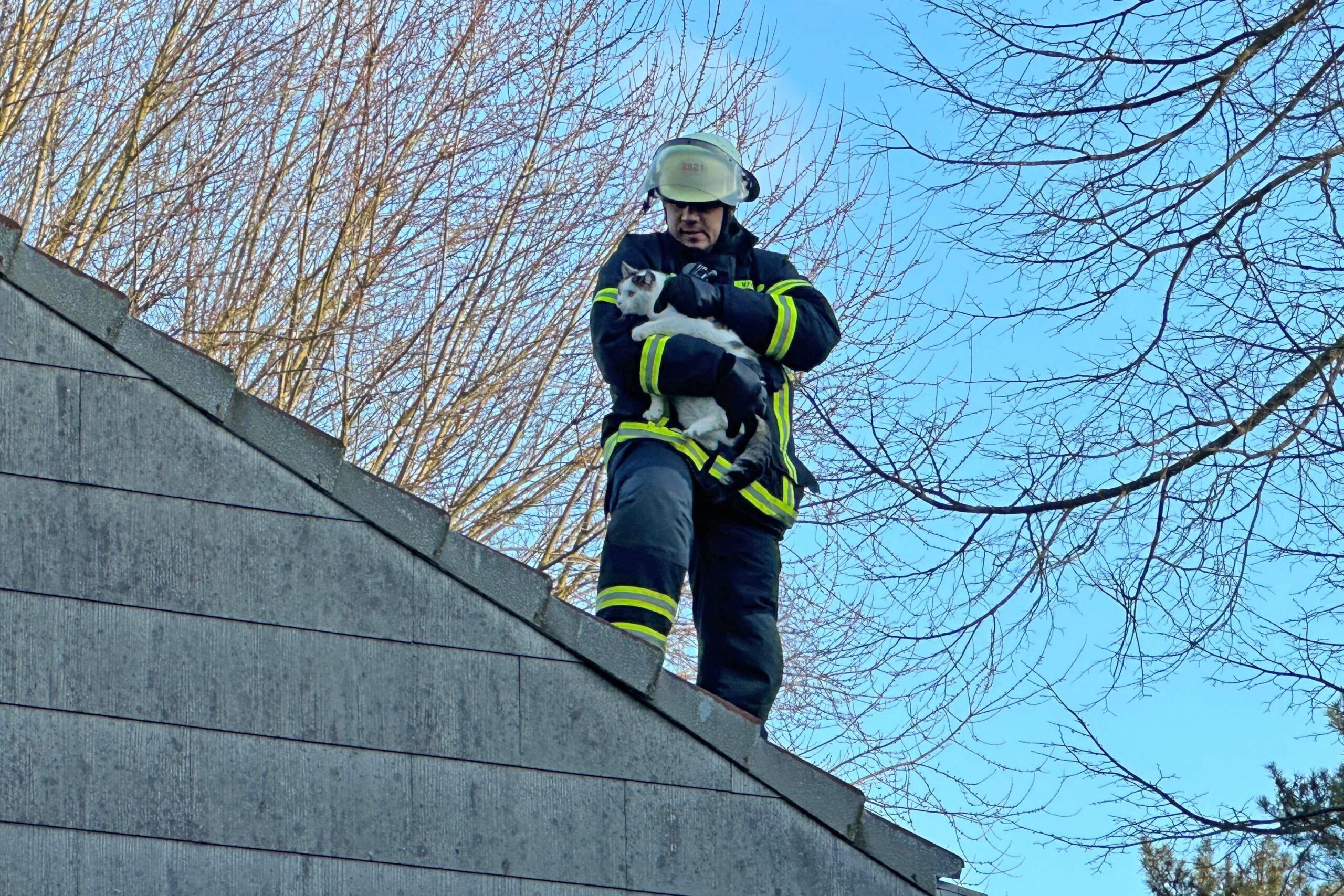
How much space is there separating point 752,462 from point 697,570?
0.37 meters

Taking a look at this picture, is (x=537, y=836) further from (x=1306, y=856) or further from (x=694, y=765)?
(x=1306, y=856)

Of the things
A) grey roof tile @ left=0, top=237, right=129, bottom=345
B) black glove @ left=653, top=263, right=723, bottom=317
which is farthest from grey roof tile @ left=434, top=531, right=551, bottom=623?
black glove @ left=653, top=263, right=723, bottom=317

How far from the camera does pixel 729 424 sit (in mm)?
4578

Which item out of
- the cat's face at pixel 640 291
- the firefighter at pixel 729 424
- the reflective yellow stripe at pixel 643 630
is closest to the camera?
the reflective yellow stripe at pixel 643 630

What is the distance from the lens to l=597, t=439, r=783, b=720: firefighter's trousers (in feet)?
13.9

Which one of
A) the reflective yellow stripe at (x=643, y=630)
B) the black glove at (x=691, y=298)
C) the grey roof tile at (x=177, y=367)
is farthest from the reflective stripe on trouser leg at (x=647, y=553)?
the grey roof tile at (x=177, y=367)

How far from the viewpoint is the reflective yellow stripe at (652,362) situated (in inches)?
178

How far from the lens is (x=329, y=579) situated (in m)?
3.47

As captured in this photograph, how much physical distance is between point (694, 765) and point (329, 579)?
871 mm

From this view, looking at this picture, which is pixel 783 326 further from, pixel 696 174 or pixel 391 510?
pixel 391 510

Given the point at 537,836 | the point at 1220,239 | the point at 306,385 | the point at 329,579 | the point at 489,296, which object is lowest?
the point at 537,836

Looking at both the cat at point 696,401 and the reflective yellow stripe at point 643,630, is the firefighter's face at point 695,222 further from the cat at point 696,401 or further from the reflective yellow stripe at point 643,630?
the reflective yellow stripe at point 643,630

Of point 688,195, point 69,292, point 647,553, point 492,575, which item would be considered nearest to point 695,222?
point 688,195

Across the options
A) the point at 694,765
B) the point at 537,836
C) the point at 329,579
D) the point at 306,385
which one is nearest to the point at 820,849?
the point at 694,765
